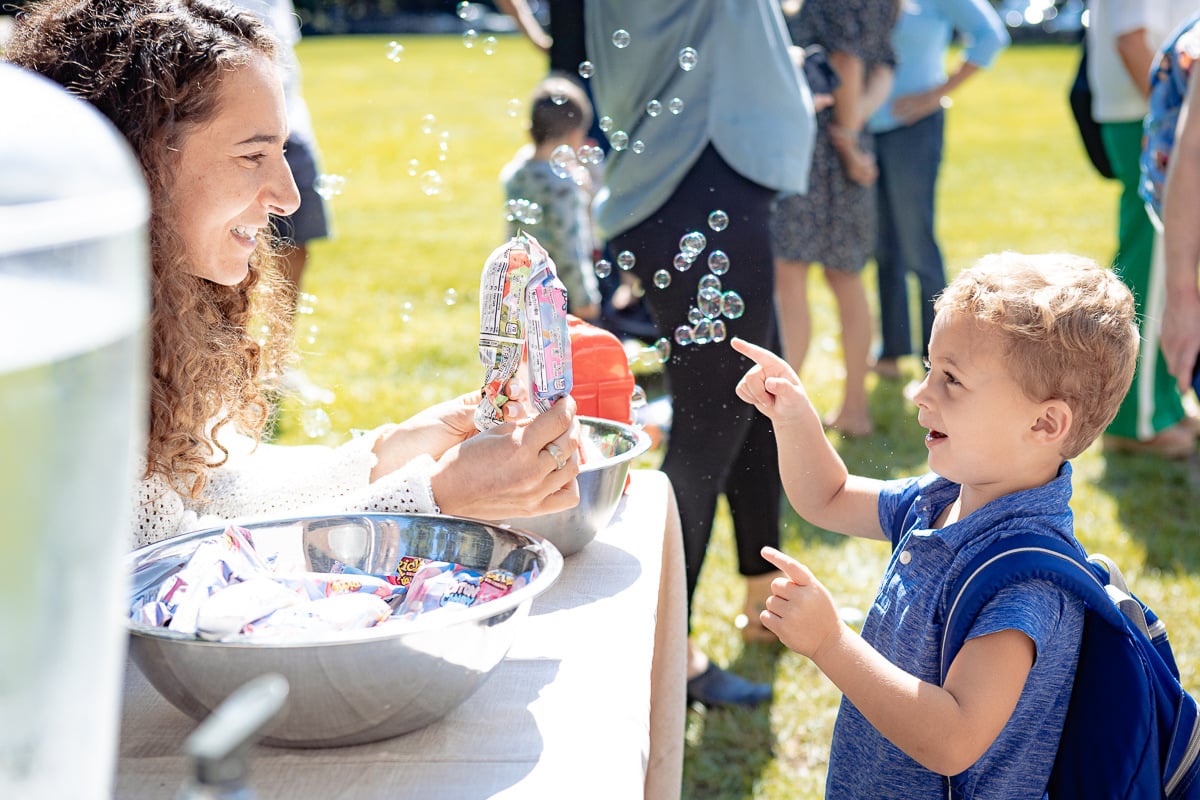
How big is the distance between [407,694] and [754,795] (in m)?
1.42

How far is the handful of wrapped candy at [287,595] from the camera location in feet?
2.96

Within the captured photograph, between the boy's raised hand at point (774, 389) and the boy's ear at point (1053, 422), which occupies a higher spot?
the boy's ear at point (1053, 422)

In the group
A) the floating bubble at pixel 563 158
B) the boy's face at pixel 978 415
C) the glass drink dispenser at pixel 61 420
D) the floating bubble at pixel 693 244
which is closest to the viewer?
the glass drink dispenser at pixel 61 420

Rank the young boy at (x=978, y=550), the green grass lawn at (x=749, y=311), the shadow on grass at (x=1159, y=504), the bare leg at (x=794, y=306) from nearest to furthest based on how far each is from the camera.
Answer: the young boy at (x=978, y=550)
the green grass lawn at (x=749, y=311)
the shadow on grass at (x=1159, y=504)
the bare leg at (x=794, y=306)

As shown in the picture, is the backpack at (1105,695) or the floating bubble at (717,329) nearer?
the backpack at (1105,695)

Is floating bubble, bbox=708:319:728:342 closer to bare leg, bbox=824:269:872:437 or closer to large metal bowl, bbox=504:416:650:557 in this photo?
large metal bowl, bbox=504:416:650:557

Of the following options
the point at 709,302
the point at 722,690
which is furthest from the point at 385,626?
the point at 722,690

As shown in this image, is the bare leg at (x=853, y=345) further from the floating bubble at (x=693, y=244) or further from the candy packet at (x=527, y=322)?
the candy packet at (x=527, y=322)

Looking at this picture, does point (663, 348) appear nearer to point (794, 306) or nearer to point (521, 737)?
point (521, 737)

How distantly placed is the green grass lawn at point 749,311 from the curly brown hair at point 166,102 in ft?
2.03

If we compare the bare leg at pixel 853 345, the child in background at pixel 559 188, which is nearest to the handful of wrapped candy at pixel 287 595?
the child in background at pixel 559 188

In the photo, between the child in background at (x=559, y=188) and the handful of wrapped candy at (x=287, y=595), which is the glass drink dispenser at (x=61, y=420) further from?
the child in background at (x=559, y=188)

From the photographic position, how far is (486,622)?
913mm

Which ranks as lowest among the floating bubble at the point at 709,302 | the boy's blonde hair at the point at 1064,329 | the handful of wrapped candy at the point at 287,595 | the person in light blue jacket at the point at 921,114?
the person in light blue jacket at the point at 921,114
